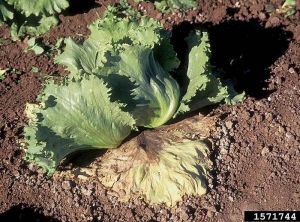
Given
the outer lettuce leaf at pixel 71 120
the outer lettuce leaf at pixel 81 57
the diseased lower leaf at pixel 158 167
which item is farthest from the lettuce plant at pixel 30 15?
the diseased lower leaf at pixel 158 167

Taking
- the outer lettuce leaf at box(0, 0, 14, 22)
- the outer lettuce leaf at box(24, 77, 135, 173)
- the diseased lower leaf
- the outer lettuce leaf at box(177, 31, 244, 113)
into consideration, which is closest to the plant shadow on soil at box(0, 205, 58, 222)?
the outer lettuce leaf at box(24, 77, 135, 173)

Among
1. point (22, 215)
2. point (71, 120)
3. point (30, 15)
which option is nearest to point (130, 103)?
point (71, 120)

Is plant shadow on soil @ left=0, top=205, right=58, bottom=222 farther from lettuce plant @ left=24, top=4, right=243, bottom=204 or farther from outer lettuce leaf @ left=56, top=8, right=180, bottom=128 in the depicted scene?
outer lettuce leaf @ left=56, top=8, right=180, bottom=128

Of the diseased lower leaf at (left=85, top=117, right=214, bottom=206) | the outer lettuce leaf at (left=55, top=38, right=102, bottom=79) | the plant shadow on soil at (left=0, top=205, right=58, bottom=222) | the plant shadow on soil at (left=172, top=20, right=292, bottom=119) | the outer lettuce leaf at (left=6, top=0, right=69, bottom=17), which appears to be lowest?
the plant shadow on soil at (left=0, top=205, right=58, bottom=222)

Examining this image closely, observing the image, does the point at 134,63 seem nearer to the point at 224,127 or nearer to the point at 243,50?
the point at 224,127

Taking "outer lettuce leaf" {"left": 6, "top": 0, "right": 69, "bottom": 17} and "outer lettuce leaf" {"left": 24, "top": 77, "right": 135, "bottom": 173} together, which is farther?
"outer lettuce leaf" {"left": 6, "top": 0, "right": 69, "bottom": 17}
